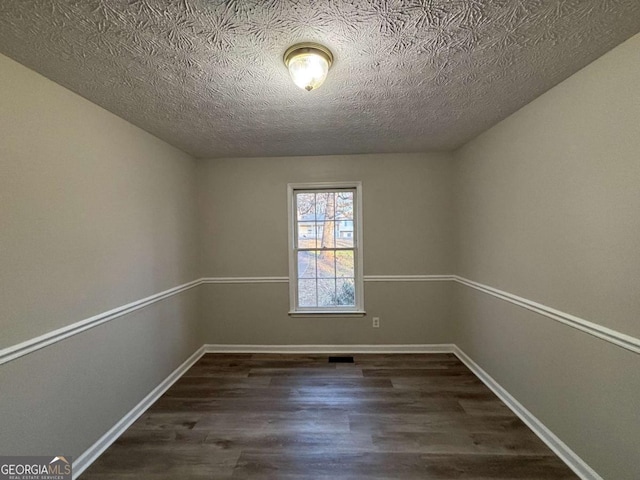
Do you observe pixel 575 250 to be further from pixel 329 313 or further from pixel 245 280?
pixel 245 280

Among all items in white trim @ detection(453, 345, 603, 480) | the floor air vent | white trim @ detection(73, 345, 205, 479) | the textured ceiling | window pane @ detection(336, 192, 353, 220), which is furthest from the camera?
window pane @ detection(336, 192, 353, 220)

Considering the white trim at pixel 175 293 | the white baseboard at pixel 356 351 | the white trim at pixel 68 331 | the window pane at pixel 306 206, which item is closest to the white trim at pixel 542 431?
the white baseboard at pixel 356 351

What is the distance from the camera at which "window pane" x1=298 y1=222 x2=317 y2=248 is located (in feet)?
11.5

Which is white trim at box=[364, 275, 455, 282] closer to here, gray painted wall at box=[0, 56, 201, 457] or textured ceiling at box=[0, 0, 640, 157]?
textured ceiling at box=[0, 0, 640, 157]

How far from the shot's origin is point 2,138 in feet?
4.48

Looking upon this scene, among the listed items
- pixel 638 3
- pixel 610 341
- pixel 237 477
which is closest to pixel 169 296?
pixel 237 477

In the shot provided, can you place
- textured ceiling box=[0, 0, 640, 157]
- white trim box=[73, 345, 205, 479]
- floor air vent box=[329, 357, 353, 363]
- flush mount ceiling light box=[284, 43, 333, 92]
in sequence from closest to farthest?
textured ceiling box=[0, 0, 640, 157] < flush mount ceiling light box=[284, 43, 333, 92] < white trim box=[73, 345, 205, 479] < floor air vent box=[329, 357, 353, 363]

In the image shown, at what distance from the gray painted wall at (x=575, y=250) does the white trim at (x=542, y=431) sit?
0.16 feet

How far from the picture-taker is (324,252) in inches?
138

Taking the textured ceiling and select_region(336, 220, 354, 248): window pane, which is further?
select_region(336, 220, 354, 248): window pane

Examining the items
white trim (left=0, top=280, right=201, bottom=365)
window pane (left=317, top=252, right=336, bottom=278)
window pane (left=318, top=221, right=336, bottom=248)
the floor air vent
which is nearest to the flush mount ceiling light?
white trim (left=0, top=280, right=201, bottom=365)

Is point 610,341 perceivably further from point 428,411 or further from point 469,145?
point 469,145

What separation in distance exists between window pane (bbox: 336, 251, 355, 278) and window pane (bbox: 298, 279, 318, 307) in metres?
0.36

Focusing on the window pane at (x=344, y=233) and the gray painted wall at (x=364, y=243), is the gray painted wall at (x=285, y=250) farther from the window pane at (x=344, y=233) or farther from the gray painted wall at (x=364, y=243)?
the window pane at (x=344, y=233)
